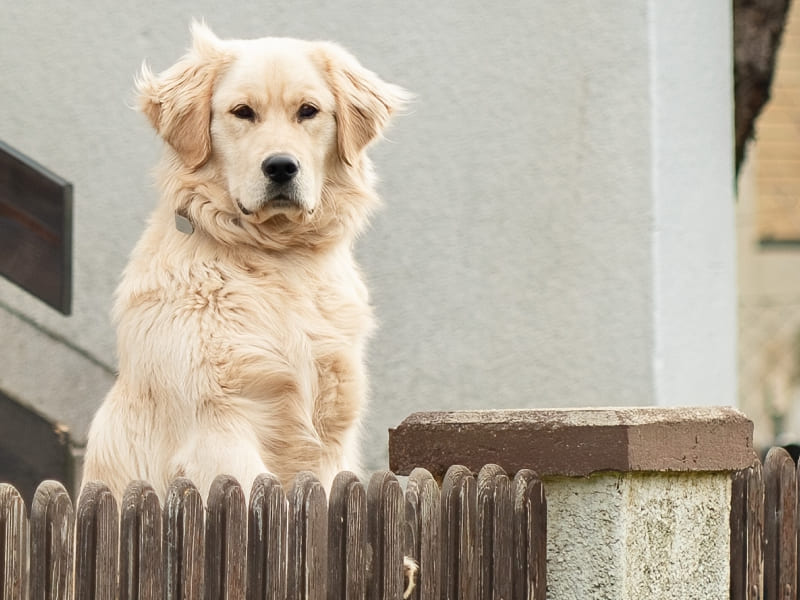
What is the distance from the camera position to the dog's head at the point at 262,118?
348cm

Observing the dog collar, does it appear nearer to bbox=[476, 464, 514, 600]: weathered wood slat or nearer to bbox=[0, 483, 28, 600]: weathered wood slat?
bbox=[476, 464, 514, 600]: weathered wood slat

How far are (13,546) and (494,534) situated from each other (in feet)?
4.00

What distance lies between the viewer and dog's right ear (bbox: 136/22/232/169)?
140 inches

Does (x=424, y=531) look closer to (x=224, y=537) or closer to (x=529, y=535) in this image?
(x=529, y=535)

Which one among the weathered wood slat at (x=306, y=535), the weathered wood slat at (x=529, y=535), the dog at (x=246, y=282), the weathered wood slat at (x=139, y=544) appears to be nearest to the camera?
the weathered wood slat at (x=139, y=544)

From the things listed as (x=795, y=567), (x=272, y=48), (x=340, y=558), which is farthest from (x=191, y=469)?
(x=795, y=567)

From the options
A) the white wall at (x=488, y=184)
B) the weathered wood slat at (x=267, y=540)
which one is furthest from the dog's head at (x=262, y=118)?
the white wall at (x=488, y=184)

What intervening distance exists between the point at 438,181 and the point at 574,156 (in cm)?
62

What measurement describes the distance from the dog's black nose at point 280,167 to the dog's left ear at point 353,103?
292 millimetres

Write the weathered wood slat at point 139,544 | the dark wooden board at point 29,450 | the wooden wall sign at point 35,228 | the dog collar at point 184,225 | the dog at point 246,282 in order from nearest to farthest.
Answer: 1. the weathered wood slat at point 139,544
2. the dog at point 246,282
3. the dog collar at point 184,225
4. the wooden wall sign at point 35,228
5. the dark wooden board at point 29,450

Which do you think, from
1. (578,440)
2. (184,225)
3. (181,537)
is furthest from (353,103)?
(181,537)

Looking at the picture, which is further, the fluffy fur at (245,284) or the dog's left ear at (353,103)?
the dog's left ear at (353,103)

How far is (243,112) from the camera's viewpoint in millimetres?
3553

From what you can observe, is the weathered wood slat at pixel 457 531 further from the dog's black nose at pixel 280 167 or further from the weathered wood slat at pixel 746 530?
the dog's black nose at pixel 280 167
